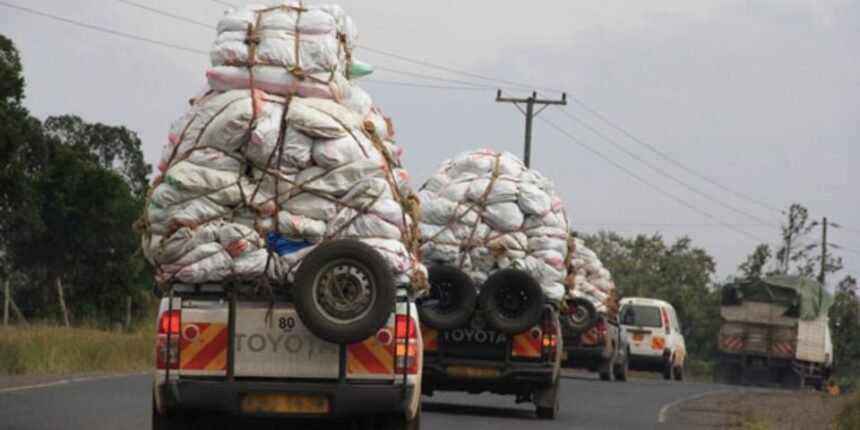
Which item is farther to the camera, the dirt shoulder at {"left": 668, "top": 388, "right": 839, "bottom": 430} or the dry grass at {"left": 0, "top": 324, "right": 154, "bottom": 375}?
the dry grass at {"left": 0, "top": 324, "right": 154, "bottom": 375}

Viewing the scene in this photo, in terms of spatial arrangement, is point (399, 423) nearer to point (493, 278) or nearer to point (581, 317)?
point (493, 278)

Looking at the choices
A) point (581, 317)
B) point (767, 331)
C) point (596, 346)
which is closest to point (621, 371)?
point (596, 346)

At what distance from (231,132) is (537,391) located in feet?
28.6

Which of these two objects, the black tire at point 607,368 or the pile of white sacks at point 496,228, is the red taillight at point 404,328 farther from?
the black tire at point 607,368

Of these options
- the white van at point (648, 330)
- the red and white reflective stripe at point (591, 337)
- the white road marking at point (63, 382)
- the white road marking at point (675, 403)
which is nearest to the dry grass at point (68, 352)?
the white road marking at point (63, 382)

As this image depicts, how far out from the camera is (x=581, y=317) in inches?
1321

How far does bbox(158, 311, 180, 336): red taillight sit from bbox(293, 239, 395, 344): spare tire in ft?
2.89

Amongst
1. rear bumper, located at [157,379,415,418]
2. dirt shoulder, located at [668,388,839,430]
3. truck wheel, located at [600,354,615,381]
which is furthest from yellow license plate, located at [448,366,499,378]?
truck wheel, located at [600,354,615,381]

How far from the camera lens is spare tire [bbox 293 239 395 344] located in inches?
483

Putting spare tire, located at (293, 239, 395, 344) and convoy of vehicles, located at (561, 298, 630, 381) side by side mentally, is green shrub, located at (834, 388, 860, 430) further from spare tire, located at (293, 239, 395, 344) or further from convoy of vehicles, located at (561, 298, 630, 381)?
convoy of vehicles, located at (561, 298, 630, 381)

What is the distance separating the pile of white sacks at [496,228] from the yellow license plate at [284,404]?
8.75 m

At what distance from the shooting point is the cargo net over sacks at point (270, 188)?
1268cm

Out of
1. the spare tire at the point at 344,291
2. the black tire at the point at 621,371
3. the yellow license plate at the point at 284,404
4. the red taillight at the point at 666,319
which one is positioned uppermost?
the spare tire at the point at 344,291

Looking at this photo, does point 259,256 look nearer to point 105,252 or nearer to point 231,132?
point 231,132
